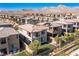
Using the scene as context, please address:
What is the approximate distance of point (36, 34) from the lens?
24.4 feet

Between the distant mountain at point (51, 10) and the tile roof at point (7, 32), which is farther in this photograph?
the tile roof at point (7, 32)

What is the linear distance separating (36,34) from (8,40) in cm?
113

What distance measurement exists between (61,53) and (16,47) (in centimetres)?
173

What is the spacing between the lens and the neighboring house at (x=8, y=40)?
6925 millimetres

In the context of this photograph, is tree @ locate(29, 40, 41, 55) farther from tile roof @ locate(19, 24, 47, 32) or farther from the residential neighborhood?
tile roof @ locate(19, 24, 47, 32)

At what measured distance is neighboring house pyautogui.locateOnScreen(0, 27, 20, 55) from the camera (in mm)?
6925

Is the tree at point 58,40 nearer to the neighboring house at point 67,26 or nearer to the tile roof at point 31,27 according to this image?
the neighboring house at point 67,26

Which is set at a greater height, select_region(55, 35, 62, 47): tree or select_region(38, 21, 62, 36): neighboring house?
select_region(38, 21, 62, 36): neighboring house

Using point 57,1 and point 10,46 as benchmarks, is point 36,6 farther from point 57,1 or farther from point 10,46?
point 10,46

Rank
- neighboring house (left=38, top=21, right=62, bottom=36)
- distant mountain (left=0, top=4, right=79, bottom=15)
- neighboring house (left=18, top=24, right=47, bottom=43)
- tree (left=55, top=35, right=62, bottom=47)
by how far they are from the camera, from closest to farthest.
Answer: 1. distant mountain (left=0, top=4, right=79, bottom=15)
2. neighboring house (left=18, top=24, right=47, bottom=43)
3. tree (left=55, top=35, right=62, bottom=47)
4. neighboring house (left=38, top=21, right=62, bottom=36)

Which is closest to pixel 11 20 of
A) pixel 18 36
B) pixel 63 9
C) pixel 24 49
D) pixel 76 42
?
pixel 18 36

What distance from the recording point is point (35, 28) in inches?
298

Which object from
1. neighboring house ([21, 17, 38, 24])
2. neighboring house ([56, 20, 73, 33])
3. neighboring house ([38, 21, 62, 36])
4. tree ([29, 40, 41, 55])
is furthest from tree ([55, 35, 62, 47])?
neighboring house ([21, 17, 38, 24])

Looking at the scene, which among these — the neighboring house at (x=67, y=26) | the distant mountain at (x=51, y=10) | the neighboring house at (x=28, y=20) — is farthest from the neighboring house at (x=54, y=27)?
the distant mountain at (x=51, y=10)
